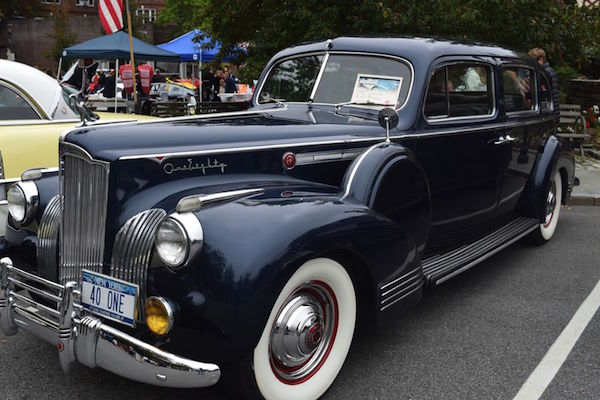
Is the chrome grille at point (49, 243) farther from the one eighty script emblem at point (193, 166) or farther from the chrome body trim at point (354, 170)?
the chrome body trim at point (354, 170)

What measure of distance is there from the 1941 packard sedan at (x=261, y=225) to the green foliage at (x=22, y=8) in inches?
1837

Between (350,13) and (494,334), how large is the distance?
6057mm

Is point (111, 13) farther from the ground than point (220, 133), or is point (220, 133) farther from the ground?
point (111, 13)

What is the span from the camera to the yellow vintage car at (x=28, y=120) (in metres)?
4.62

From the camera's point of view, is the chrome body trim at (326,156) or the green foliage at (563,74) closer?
the chrome body trim at (326,156)

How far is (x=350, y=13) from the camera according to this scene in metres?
8.77

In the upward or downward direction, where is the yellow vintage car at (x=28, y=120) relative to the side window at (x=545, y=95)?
downward

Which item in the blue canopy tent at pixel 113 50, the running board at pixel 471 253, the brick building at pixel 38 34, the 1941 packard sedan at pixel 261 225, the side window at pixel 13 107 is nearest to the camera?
the 1941 packard sedan at pixel 261 225

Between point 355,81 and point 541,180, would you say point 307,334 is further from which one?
point 541,180

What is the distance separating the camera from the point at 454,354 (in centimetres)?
357

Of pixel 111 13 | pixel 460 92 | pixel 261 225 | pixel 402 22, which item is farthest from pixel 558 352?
pixel 111 13

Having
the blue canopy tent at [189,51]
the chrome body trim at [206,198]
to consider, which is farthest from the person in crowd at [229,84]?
the chrome body trim at [206,198]

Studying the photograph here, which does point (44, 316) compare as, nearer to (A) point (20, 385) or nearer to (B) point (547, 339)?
(A) point (20, 385)

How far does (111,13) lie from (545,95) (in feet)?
27.7
